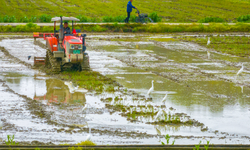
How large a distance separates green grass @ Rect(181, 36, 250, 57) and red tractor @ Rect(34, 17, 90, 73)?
37.2 feet

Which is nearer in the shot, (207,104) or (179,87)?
(207,104)

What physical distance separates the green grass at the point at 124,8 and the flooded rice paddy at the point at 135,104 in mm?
25734

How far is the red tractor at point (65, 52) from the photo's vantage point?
16141 millimetres

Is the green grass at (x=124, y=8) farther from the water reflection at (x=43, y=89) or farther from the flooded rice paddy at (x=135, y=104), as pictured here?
the water reflection at (x=43, y=89)

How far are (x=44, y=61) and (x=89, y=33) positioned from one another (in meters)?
15.4

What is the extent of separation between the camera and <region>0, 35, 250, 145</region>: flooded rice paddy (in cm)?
935

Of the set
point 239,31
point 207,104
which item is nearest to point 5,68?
point 207,104

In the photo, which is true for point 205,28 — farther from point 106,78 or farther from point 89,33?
point 106,78

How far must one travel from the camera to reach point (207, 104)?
12.4m

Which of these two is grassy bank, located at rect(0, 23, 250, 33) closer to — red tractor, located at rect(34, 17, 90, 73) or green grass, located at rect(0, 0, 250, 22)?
green grass, located at rect(0, 0, 250, 22)

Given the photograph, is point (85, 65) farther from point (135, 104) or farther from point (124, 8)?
point (124, 8)

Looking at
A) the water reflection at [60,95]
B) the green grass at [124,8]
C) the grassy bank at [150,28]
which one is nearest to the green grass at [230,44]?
the grassy bank at [150,28]

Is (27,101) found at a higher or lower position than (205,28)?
lower

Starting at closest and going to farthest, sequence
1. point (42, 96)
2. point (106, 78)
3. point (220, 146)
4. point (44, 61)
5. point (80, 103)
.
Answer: point (220, 146) < point (80, 103) < point (42, 96) < point (106, 78) < point (44, 61)
